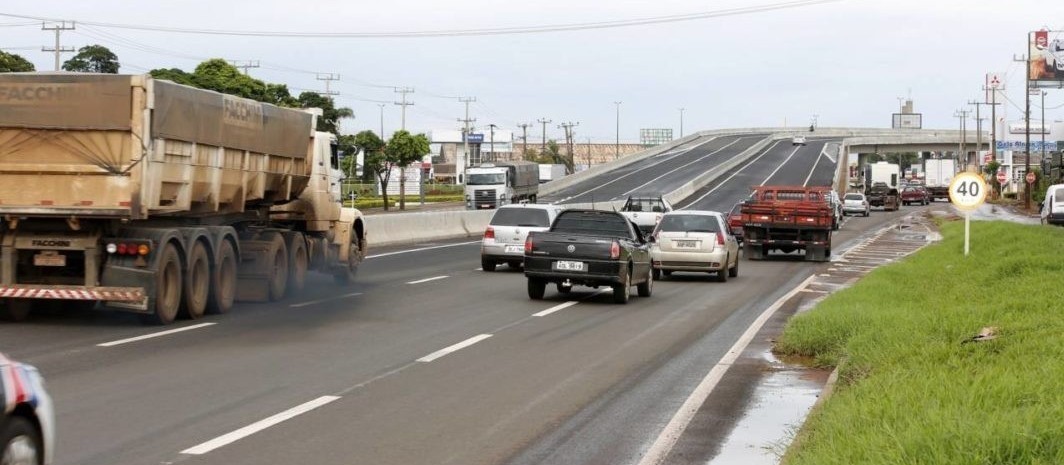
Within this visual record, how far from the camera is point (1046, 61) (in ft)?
350

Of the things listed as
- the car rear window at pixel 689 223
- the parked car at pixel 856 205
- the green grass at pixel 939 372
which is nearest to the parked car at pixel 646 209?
the car rear window at pixel 689 223

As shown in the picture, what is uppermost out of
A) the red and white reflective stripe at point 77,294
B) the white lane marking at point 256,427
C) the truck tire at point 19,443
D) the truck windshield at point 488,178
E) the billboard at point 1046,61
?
the billboard at point 1046,61

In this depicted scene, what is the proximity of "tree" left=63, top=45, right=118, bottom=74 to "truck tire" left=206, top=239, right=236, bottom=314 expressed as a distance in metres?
55.8

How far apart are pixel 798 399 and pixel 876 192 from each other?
253 feet

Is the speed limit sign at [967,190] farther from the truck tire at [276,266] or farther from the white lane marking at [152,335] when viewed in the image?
the white lane marking at [152,335]

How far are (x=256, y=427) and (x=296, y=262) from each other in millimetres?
13035

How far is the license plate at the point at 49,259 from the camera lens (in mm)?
16406

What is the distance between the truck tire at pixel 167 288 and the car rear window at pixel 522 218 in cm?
1223

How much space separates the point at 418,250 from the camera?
3722 centimetres

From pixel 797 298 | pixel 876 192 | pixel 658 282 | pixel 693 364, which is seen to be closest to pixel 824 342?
pixel 693 364

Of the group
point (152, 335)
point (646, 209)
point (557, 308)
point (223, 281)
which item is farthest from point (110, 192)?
point (646, 209)

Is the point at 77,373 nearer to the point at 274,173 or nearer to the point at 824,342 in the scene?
the point at 824,342

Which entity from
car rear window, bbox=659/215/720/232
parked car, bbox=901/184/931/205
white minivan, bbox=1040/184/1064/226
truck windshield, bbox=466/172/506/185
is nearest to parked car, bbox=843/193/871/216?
truck windshield, bbox=466/172/506/185

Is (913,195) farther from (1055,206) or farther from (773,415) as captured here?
(773,415)
